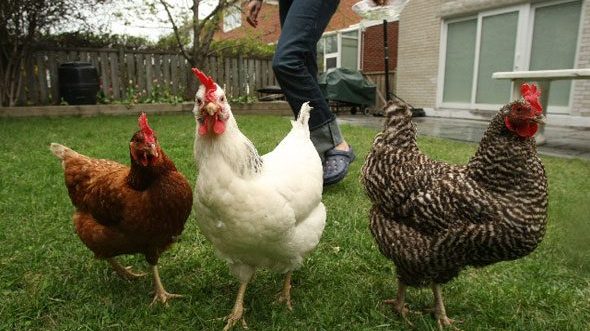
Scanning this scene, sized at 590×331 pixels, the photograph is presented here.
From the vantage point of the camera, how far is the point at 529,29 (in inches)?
404

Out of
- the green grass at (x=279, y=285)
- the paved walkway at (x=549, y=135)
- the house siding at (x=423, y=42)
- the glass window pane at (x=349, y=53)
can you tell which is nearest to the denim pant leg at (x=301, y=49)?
the green grass at (x=279, y=285)

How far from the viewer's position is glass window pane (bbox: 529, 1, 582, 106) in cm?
955

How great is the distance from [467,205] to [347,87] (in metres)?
11.9

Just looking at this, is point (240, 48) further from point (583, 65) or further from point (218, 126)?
point (218, 126)

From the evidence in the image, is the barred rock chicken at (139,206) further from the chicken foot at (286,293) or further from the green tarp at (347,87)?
the green tarp at (347,87)

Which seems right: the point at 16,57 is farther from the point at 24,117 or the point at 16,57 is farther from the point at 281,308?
the point at 281,308

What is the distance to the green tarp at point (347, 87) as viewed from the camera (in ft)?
43.9

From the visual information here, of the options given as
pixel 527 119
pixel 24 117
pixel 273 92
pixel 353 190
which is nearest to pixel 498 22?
pixel 273 92

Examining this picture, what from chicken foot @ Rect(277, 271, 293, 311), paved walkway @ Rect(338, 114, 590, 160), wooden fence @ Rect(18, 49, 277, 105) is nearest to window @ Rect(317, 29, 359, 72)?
wooden fence @ Rect(18, 49, 277, 105)

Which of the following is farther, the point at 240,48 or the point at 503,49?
the point at 240,48

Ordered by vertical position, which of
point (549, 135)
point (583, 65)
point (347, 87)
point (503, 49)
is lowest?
point (549, 135)

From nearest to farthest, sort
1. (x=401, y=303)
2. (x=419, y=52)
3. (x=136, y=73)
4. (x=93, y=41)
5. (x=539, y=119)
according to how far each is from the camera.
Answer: (x=539, y=119) < (x=401, y=303) < (x=93, y=41) < (x=136, y=73) < (x=419, y=52)

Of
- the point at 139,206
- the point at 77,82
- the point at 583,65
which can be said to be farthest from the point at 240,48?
the point at 139,206

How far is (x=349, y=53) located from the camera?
58.2 ft
